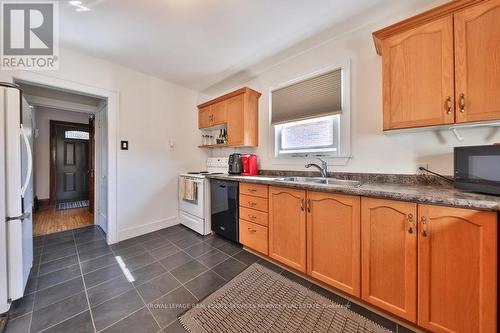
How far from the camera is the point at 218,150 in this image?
3.64 metres

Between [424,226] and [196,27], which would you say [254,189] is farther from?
[196,27]

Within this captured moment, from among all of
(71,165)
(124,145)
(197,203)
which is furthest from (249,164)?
(71,165)

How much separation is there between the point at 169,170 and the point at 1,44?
2175 millimetres

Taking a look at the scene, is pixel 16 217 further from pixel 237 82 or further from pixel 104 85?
pixel 237 82

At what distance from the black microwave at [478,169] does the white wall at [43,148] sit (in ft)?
23.0

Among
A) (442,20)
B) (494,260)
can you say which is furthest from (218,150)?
(494,260)

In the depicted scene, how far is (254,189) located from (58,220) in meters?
3.86

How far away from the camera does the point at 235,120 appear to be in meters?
2.84

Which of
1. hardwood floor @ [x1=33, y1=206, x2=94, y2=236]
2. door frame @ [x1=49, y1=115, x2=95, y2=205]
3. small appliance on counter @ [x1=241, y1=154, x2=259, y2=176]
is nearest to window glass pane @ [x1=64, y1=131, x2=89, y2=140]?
door frame @ [x1=49, y1=115, x2=95, y2=205]

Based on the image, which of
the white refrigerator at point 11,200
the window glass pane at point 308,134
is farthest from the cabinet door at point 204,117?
the white refrigerator at point 11,200

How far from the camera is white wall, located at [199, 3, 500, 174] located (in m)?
1.53

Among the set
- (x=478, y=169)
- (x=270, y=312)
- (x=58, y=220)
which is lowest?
(x=270, y=312)

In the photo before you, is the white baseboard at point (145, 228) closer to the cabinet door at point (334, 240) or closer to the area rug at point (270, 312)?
the area rug at point (270, 312)

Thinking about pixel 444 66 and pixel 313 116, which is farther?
pixel 313 116
